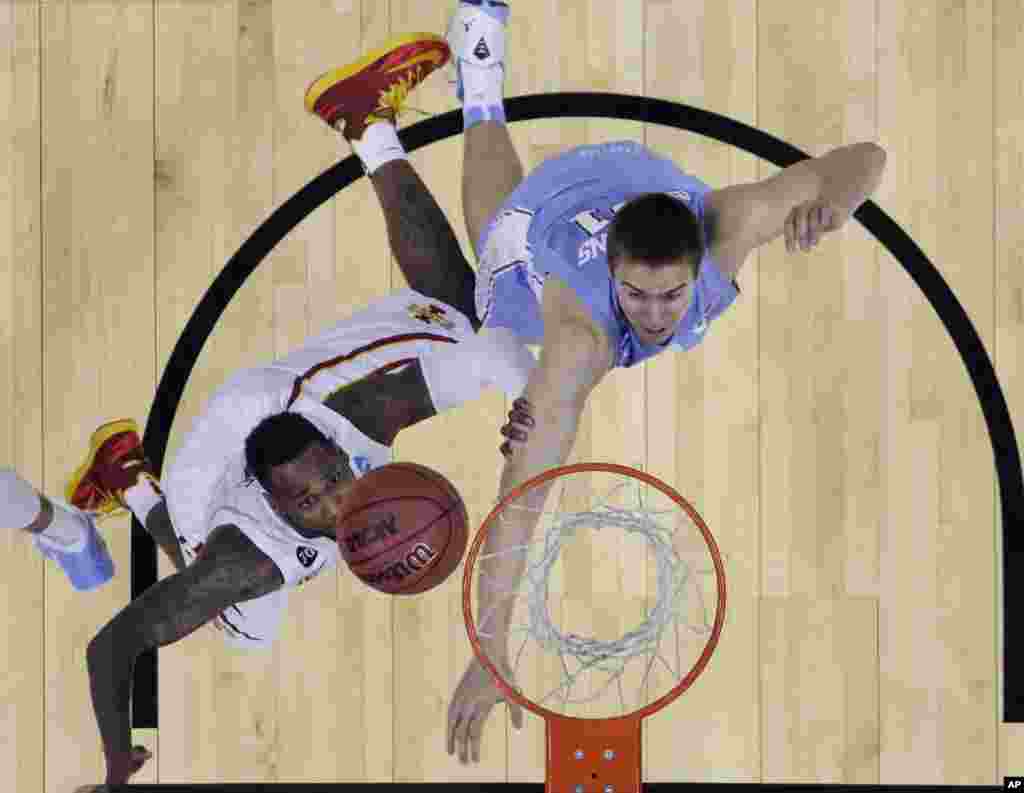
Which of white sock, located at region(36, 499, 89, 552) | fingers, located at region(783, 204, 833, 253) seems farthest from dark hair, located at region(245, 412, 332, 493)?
fingers, located at region(783, 204, 833, 253)

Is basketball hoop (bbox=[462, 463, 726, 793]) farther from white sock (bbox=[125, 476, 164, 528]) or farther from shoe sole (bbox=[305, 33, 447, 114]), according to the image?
shoe sole (bbox=[305, 33, 447, 114])

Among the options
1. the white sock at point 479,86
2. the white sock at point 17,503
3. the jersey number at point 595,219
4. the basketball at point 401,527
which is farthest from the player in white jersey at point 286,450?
the jersey number at point 595,219

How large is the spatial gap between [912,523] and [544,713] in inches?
41.6

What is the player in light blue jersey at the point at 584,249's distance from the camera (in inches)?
97.7

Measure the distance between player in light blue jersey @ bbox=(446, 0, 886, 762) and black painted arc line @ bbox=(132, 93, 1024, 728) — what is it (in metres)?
0.13

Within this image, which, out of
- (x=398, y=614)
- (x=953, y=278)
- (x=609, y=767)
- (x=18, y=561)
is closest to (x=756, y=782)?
(x=609, y=767)

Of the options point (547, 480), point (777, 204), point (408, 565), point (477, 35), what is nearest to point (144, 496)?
point (408, 565)

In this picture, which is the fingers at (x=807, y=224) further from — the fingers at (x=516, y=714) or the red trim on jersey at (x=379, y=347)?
the fingers at (x=516, y=714)

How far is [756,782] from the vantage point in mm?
2867

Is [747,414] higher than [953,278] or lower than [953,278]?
lower

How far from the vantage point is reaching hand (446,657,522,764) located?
2740 millimetres

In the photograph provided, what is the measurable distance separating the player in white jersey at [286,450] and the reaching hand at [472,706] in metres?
0.40

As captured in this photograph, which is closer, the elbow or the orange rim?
the orange rim

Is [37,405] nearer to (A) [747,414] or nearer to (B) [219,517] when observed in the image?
(B) [219,517]
